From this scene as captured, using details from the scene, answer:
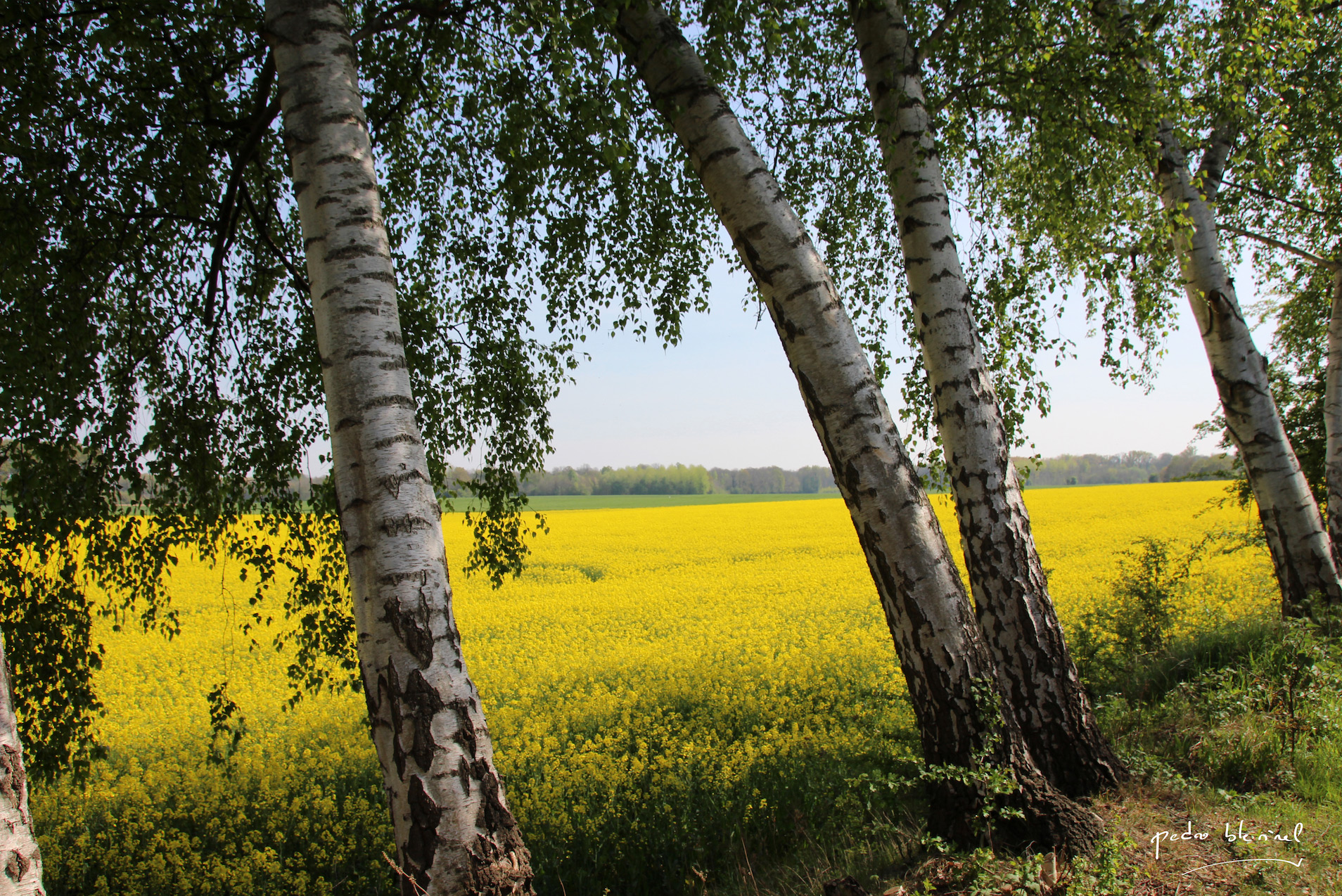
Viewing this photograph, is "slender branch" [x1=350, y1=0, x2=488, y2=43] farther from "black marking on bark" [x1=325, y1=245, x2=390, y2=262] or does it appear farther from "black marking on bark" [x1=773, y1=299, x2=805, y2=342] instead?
"black marking on bark" [x1=773, y1=299, x2=805, y2=342]

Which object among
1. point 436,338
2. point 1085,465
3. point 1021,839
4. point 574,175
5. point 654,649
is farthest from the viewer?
point 1085,465

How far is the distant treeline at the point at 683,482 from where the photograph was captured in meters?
47.3

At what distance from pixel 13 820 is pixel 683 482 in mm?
51600

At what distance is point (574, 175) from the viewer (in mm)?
4305

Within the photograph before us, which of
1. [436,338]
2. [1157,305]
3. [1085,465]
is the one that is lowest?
[1085,465]

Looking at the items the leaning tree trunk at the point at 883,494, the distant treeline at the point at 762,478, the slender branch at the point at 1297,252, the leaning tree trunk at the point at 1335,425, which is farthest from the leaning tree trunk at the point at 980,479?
the distant treeline at the point at 762,478

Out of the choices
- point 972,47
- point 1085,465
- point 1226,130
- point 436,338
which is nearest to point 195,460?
point 436,338

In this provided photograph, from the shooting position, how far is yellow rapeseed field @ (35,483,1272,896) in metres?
4.88

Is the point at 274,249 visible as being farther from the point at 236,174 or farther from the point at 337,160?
the point at 337,160

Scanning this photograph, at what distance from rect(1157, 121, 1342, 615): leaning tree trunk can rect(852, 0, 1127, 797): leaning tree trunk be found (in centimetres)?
277

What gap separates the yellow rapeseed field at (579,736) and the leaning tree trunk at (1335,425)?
4.99 feet

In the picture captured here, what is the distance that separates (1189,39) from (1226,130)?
2334mm

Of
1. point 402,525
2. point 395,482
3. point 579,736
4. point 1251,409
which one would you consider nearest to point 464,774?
point 402,525

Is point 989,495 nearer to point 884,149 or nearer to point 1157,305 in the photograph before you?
point 884,149
